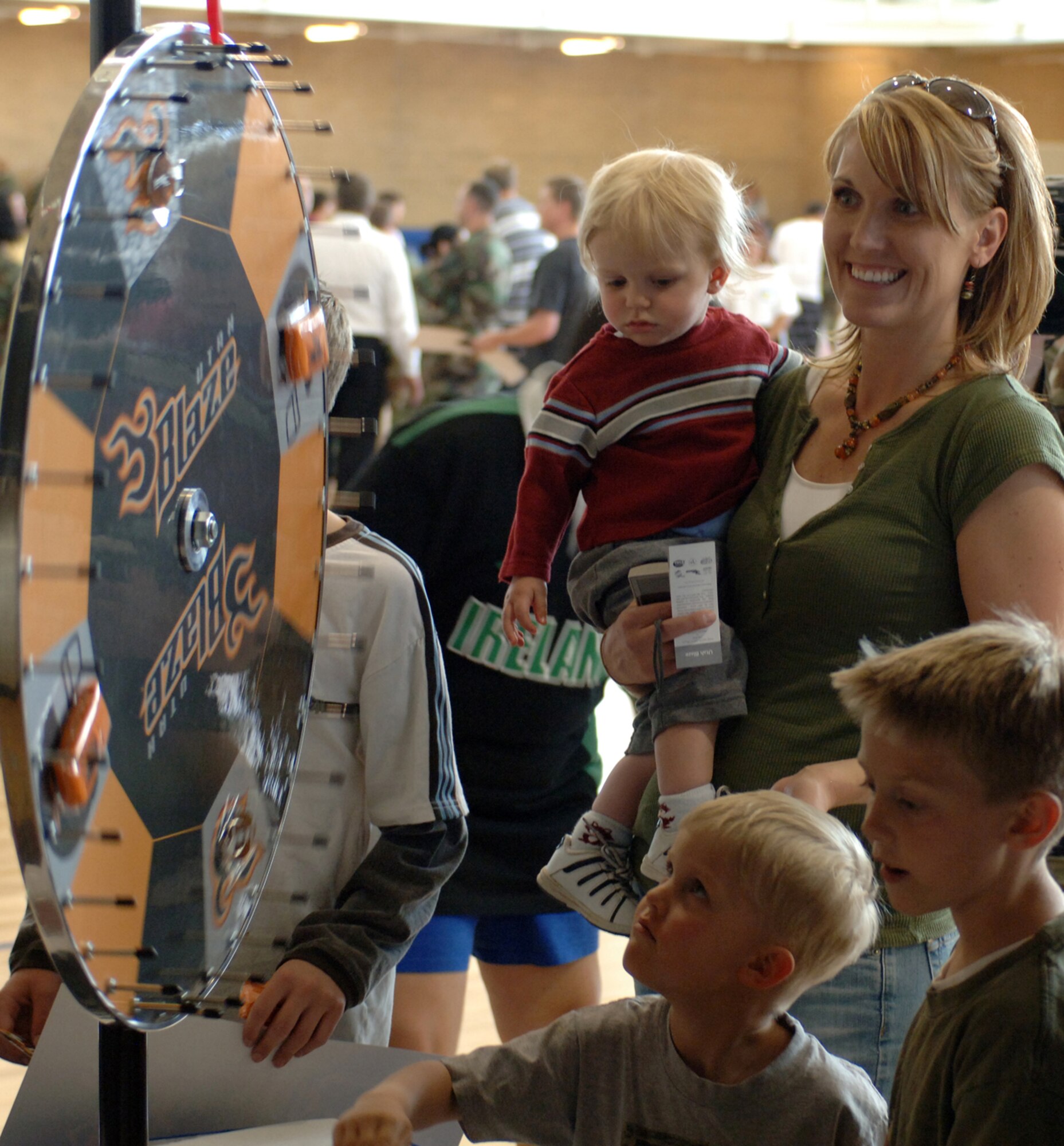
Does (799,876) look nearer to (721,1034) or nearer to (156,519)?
(721,1034)

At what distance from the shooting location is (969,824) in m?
0.96

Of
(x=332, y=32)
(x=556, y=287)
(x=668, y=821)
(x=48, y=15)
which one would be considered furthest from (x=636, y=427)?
(x=332, y=32)

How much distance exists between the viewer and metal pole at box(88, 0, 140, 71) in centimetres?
85

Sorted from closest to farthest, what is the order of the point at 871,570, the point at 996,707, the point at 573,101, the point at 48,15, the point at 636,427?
the point at 996,707, the point at 871,570, the point at 636,427, the point at 48,15, the point at 573,101

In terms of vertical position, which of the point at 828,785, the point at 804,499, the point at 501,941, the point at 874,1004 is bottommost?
the point at 501,941

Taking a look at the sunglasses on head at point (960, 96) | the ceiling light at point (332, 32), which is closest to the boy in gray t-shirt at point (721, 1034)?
the sunglasses on head at point (960, 96)

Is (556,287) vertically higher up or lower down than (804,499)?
lower down

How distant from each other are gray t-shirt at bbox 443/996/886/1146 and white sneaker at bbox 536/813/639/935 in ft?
0.91

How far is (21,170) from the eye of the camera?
13133 millimetres

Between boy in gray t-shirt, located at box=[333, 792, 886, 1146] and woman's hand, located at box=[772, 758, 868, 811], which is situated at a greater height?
woman's hand, located at box=[772, 758, 868, 811]

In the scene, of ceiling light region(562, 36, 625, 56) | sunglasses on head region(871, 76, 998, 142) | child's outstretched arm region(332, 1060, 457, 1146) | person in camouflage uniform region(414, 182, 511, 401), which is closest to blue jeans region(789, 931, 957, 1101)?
child's outstretched arm region(332, 1060, 457, 1146)

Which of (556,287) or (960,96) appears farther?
(556,287)

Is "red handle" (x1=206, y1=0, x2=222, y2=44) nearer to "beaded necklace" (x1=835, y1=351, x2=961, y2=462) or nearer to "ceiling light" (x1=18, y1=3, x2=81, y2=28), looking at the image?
"beaded necklace" (x1=835, y1=351, x2=961, y2=462)

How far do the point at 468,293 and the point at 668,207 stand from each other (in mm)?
6786
